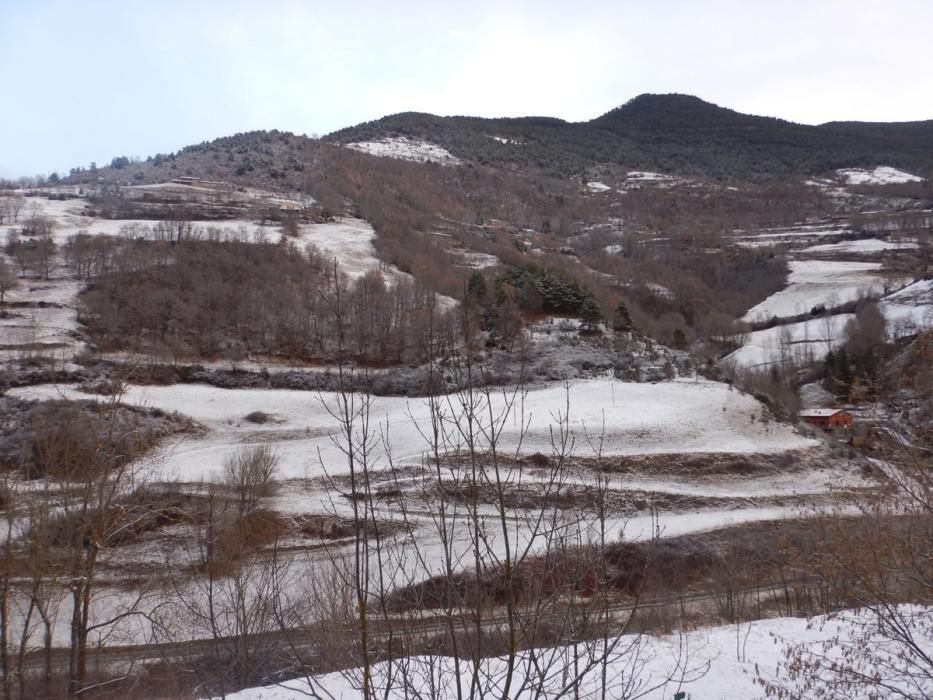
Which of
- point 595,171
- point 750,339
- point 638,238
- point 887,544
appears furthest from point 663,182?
point 887,544

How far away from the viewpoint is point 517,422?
30281mm

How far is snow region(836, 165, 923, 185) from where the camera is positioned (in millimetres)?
133250

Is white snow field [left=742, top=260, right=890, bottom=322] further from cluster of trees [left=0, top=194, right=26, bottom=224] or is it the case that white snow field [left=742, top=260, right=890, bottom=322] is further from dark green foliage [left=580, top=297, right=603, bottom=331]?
cluster of trees [left=0, top=194, right=26, bottom=224]

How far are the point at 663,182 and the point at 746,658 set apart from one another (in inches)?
5975

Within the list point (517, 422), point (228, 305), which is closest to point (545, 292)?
point (517, 422)

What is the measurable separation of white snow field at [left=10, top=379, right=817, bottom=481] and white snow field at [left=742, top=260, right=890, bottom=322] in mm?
39811

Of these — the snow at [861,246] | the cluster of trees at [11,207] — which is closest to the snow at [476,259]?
the cluster of trees at [11,207]

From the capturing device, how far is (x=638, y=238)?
105438mm

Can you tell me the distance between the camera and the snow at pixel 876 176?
437ft

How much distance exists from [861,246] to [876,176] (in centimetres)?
7022

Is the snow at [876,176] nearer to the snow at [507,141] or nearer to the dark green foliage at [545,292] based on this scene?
the snow at [507,141]

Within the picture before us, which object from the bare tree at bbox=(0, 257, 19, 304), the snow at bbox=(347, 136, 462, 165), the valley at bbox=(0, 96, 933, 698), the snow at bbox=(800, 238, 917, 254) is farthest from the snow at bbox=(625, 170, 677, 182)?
the bare tree at bbox=(0, 257, 19, 304)

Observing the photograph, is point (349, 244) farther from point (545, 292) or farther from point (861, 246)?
point (861, 246)

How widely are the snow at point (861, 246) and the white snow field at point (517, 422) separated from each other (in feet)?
214
